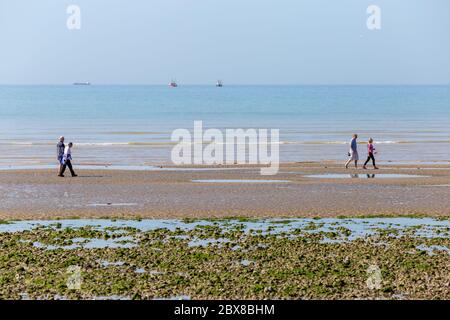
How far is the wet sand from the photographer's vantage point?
26797mm

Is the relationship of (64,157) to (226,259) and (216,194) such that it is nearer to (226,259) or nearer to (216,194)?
(216,194)

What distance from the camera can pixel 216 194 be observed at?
31.6 meters

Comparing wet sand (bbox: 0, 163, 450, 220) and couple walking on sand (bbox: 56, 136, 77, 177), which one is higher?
couple walking on sand (bbox: 56, 136, 77, 177)

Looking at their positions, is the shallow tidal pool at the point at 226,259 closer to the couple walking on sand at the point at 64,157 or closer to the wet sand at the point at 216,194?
the wet sand at the point at 216,194

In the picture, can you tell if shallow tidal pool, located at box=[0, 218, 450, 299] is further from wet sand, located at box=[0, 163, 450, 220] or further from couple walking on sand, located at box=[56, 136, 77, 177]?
couple walking on sand, located at box=[56, 136, 77, 177]

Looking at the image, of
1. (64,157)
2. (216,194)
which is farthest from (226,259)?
(64,157)

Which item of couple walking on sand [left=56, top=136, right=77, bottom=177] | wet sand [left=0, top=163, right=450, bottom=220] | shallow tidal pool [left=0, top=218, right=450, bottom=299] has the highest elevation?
couple walking on sand [left=56, top=136, right=77, bottom=177]

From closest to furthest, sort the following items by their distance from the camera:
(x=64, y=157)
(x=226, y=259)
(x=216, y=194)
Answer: (x=226, y=259) < (x=216, y=194) < (x=64, y=157)

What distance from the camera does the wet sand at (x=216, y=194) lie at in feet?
87.9

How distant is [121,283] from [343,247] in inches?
245

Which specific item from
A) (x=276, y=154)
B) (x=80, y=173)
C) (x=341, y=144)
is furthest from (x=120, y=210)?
(x=341, y=144)

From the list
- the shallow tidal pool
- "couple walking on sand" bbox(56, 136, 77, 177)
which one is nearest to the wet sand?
"couple walking on sand" bbox(56, 136, 77, 177)

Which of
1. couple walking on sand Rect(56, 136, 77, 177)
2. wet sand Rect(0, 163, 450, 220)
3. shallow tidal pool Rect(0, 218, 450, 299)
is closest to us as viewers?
shallow tidal pool Rect(0, 218, 450, 299)
